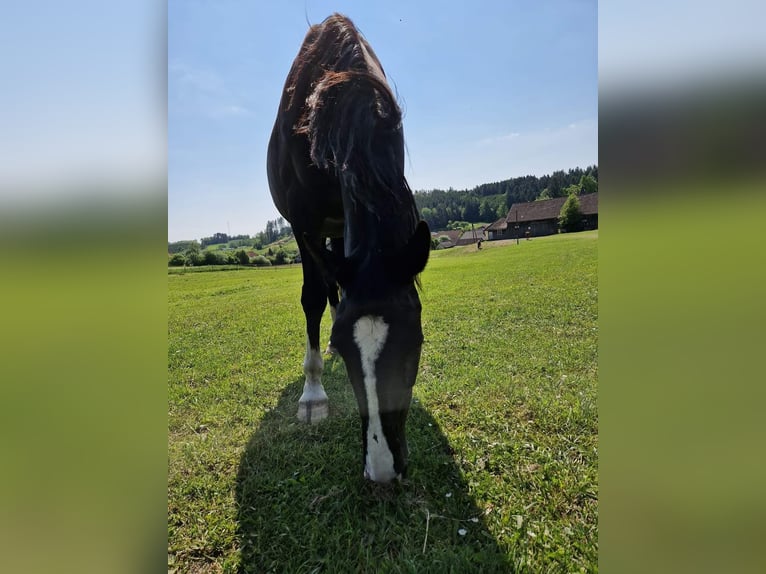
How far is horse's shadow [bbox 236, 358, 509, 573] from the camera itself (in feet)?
5.70

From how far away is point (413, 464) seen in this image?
7.81 ft

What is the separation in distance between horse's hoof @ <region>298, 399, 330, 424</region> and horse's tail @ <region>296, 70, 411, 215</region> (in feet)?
6.30

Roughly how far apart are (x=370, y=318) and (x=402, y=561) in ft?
3.83

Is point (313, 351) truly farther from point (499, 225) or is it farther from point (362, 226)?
point (499, 225)

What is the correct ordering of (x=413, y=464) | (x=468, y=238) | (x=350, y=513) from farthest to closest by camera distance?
(x=468, y=238) < (x=413, y=464) < (x=350, y=513)

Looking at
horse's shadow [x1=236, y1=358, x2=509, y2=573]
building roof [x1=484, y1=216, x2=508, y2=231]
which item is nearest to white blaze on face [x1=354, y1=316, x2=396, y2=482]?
horse's shadow [x1=236, y1=358, x2=509, y2=573]

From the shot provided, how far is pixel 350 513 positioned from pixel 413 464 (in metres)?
0.55

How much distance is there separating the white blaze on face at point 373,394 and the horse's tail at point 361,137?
2.43ft

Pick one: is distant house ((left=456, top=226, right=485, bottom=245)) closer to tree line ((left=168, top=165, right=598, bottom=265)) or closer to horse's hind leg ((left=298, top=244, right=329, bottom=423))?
tree line ((left=168, top=165, right=598, bottom=265))

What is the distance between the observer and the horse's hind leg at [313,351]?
3.24 metres

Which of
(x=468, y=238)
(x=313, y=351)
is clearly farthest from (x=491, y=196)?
(x=468, y=238)

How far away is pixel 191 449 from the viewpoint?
2666mm

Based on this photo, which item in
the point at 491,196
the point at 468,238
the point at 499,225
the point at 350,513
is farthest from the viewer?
the point at 468,238
